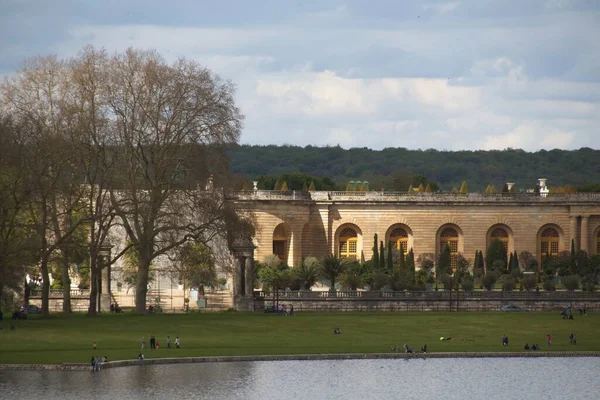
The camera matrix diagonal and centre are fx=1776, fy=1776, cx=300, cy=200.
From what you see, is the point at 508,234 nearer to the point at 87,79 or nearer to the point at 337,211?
the point at 337,211

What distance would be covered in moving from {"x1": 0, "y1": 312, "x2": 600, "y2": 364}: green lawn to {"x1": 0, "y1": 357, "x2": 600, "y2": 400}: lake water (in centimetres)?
230

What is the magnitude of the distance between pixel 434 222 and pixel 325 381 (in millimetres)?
56499

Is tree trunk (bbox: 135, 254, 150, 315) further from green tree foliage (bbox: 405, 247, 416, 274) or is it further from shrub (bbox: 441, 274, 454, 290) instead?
green tree foliage (bbox: 405, 247, 416, 274)

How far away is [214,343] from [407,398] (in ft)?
45.2

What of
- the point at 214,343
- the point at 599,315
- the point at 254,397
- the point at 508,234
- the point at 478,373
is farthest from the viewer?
the point at 508,234

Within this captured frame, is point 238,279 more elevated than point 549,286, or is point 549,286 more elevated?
point 238,279

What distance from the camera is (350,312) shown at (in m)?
90.7

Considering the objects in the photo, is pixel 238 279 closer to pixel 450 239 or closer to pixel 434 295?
pixel 434 295

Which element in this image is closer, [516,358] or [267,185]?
[516,358]

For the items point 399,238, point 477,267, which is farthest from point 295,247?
point 477,267

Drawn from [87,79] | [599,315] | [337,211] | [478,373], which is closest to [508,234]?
[337,211]

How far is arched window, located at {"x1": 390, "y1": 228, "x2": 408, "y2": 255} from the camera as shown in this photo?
4852 inches

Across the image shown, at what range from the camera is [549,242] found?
123 meters

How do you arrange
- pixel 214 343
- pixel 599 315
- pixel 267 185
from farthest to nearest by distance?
pixel 267 185
pixel 599 315
pixel 214 343
